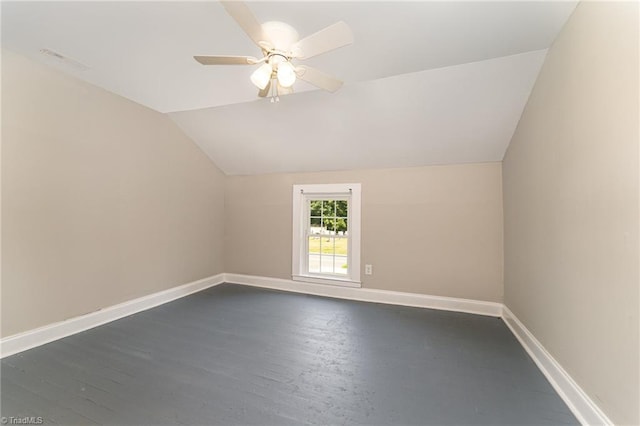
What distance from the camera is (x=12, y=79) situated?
86.0 inches

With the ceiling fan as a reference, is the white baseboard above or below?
below

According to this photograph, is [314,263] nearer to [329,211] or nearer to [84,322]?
[329,211]

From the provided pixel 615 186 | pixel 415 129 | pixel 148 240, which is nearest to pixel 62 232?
pixel 148 240

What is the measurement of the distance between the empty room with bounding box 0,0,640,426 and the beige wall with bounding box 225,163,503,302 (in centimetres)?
3

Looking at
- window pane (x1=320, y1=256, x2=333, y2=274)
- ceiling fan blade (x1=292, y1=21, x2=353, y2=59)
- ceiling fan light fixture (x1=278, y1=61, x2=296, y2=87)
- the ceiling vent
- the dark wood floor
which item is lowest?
the dark wood floor

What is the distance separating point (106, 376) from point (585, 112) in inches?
138

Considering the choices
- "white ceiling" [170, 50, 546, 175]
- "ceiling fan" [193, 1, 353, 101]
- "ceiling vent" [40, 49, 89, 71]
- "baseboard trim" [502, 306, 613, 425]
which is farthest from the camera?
"white ceiling" [170, 50, 546, 175]

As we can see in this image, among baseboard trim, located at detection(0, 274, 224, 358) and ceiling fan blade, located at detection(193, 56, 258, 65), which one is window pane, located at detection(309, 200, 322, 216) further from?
ceiling fan blade, located at detection(193, 56, 258, 65)

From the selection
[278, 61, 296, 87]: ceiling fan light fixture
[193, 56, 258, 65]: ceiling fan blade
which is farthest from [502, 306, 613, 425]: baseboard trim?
[193, 56, 258, 65]: ceiling fan blade

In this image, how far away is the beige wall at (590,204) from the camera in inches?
48.6

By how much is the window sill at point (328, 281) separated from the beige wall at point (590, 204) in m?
1.98

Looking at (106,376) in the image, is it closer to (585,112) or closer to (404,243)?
(404,243)

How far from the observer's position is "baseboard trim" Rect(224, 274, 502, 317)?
10.5 feet

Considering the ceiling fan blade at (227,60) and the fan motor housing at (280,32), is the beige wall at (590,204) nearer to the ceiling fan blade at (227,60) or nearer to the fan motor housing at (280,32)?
the fan motor housing at (280,32)
